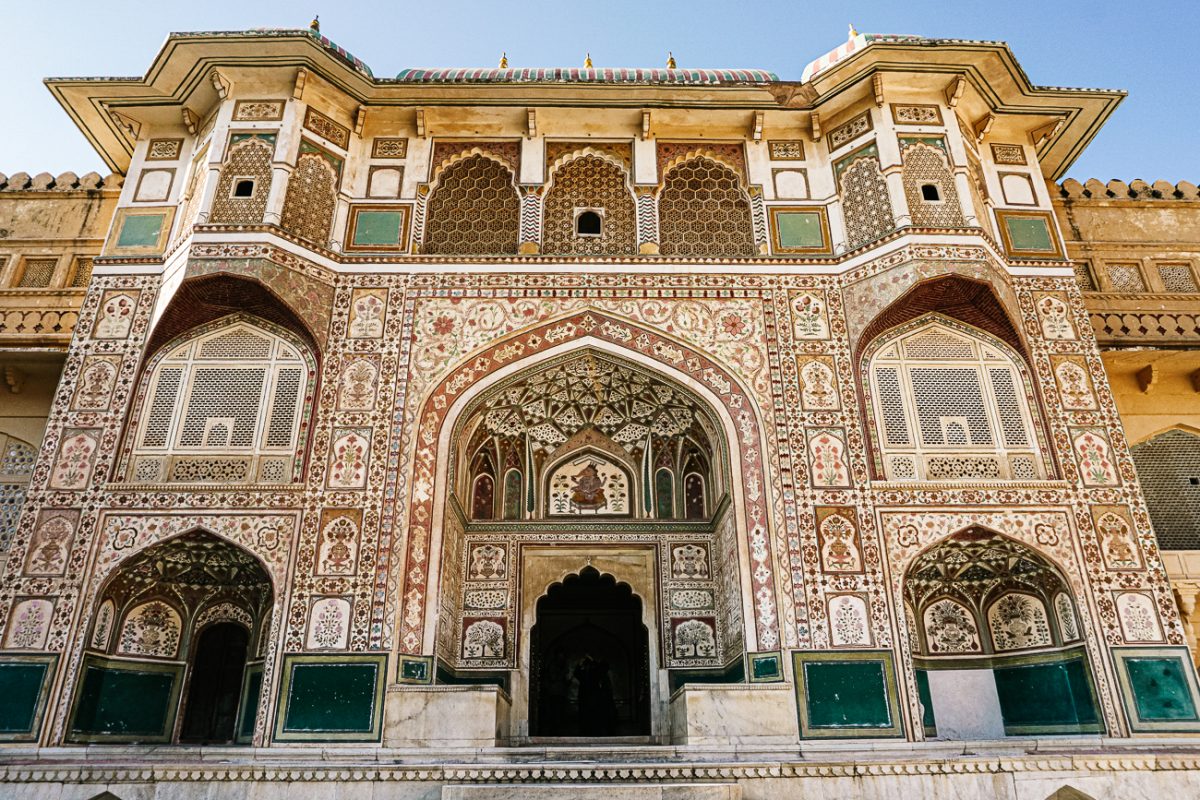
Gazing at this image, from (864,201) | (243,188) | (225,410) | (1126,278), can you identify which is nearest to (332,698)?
(225,410)

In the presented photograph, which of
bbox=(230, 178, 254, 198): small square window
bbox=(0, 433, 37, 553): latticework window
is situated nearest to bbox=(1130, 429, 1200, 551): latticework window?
bbox=(230, 178, 254, 198): small square window

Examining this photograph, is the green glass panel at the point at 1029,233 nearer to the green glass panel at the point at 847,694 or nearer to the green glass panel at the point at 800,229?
the green glass panel at the point at 800,229

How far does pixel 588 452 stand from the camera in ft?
36.1

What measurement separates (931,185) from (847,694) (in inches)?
223

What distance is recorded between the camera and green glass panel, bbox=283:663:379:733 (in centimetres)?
793

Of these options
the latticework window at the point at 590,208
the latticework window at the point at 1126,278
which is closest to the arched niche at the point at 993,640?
the latticework window at the point at 1126,278

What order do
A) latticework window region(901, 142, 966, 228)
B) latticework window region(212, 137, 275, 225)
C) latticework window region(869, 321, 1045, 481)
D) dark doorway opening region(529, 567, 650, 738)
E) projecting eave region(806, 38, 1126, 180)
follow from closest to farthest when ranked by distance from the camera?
latticework window region(869, 321, 1045, 481), latticework window region(212, 137, 275, 225), latticework window region(901, 142, 966, 228), projecting eave region(806, 38, 1126, 180), dark doorway opening region(529, 567, 650, 738)

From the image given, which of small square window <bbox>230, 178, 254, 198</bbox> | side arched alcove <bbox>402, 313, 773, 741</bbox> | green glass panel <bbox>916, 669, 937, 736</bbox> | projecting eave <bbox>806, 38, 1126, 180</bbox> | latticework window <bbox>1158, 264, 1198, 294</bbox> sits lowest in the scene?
green glass panel <bbox>916, 669, 937, 736</bbox>

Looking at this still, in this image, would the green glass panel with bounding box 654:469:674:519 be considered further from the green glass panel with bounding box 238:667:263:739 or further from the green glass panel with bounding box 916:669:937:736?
the green glass panel with bounding box 238:667:263:739

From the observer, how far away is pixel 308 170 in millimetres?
10422

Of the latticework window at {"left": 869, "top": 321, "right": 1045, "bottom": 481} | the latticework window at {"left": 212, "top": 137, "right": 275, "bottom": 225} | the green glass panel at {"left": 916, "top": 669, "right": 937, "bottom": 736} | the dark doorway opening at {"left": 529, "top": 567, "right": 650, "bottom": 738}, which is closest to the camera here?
the green glass panel at {"left": 916, "top": 669, "right": 937, "bottom": 736}

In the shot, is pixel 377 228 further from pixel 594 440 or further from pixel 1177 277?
pixel 1177 277

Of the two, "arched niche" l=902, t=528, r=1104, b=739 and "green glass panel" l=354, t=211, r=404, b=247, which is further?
"green glass panel" l=354, t=211, r=404, b=247

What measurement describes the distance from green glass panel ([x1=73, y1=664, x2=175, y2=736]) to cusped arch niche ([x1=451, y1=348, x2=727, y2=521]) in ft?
11.5
